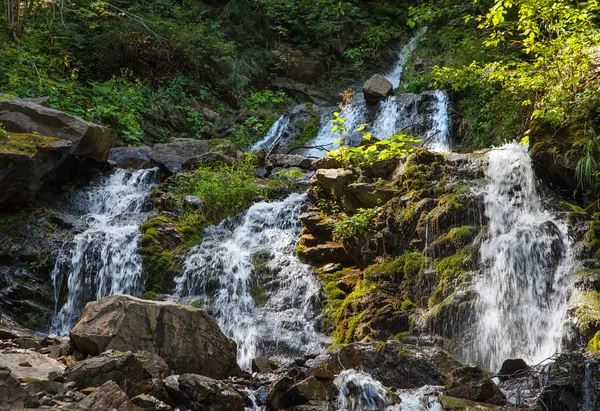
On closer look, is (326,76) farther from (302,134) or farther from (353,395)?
(353,395)

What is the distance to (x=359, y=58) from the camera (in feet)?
63.2

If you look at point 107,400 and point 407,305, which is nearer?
point 107,400

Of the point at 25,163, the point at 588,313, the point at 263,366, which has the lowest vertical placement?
the point at 263,366

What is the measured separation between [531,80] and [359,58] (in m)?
11.6

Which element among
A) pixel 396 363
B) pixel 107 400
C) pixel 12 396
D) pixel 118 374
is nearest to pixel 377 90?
pixel 396 363

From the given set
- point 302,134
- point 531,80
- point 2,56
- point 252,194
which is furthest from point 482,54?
point 2,56

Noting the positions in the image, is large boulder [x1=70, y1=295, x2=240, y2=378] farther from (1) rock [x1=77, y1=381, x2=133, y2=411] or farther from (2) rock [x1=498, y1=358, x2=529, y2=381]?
(2) rock [x1=498, y1=358, x2=529, y2=381]

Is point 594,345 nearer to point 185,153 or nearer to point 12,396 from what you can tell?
point 12,396

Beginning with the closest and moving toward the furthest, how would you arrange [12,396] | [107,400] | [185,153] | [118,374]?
[12,396], [107,400], [118,374], [185,153]

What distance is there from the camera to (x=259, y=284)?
27.1 ft

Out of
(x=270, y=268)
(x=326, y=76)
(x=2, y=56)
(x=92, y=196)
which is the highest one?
(x=326, y=76)

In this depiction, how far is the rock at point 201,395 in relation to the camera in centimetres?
429

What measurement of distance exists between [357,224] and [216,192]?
301 cm

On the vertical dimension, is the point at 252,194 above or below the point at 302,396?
above
